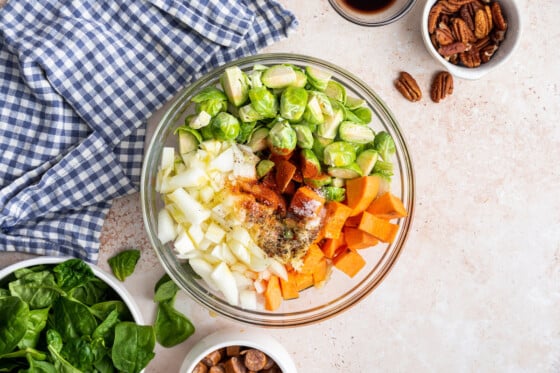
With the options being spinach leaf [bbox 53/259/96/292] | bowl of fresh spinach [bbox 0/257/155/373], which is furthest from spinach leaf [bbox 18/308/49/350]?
spinach leaf [bbox 53/259/96/292]

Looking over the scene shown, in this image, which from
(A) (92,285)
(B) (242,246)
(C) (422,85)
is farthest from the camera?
(C) (422,85)

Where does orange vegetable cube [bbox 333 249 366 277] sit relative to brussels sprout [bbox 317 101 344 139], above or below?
below

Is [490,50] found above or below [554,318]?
above

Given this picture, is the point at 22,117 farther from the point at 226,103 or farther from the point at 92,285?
the point at 226,103

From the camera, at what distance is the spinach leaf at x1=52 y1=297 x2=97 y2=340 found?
1.95m

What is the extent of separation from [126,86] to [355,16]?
861 mm

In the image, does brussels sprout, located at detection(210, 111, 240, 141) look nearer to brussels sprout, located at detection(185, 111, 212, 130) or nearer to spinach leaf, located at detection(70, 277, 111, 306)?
brussels sprout, located at detection(185, 111, 212, 130)

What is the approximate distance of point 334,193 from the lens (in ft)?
6.23

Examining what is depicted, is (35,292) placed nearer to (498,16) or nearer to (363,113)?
(363,113)

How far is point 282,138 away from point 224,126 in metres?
0.17

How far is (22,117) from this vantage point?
7.06 ft

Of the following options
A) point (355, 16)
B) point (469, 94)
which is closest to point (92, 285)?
point (355, 16)

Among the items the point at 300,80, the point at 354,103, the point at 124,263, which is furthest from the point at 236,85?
the point at 124,263

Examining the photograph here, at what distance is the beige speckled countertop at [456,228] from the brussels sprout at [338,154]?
46cm
